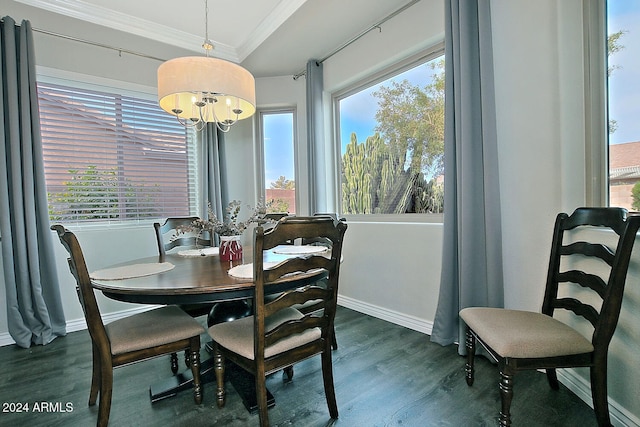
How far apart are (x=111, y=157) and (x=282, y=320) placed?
2.59 meters

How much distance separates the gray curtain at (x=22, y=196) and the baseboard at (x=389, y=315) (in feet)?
8.58

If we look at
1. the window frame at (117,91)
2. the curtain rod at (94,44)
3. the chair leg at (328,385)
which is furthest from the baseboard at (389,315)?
the curtain rod at (94,44)

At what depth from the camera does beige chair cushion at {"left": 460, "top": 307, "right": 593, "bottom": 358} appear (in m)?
1.30

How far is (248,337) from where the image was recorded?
140 centimetres

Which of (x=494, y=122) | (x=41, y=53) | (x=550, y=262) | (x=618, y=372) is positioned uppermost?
(x=41, y=53)

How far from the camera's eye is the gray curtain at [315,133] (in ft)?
11.2

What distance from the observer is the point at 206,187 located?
3.43 metres

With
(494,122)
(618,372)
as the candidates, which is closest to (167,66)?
(494,122)

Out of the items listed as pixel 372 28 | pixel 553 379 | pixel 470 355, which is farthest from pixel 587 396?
pixel 372 28

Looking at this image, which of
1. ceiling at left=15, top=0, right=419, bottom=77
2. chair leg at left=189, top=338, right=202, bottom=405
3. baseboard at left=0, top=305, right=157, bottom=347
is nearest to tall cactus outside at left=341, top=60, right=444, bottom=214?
ceiling at left=15, top=0, right=419, bottom=77

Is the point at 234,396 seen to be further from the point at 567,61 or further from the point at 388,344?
the point at 567,61

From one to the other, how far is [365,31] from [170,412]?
10.6 ft

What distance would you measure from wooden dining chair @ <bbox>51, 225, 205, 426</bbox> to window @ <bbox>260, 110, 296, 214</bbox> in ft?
7.42

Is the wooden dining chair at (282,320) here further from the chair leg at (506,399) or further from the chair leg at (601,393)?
the chair leg at (601,393)
